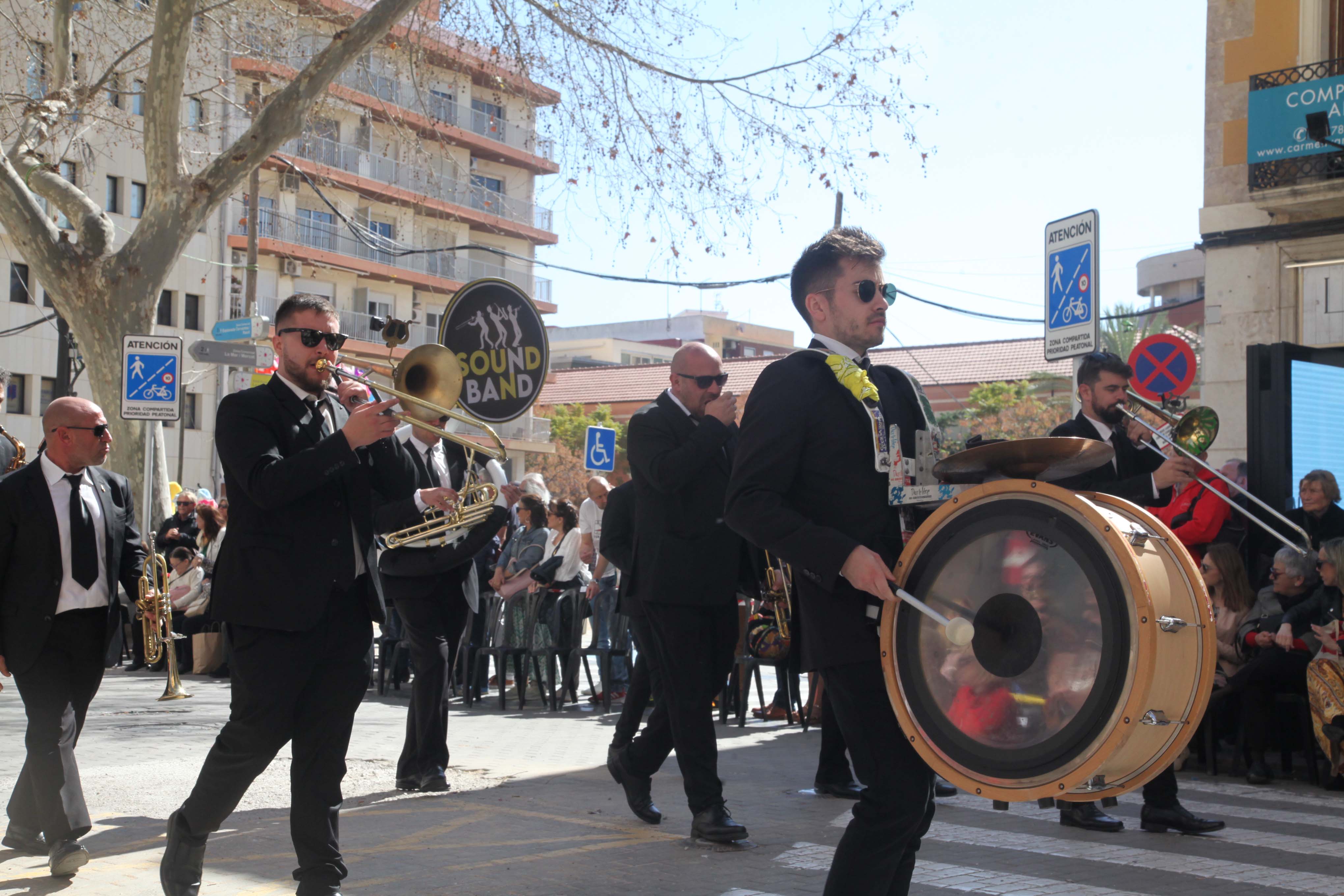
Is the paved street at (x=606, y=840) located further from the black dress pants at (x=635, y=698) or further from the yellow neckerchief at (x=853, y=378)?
the yellow neckerchief at (x=853, y=378)

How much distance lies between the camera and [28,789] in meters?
5.54

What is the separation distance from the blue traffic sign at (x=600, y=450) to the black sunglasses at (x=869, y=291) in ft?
52.7

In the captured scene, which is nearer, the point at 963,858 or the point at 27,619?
the point at 27,619

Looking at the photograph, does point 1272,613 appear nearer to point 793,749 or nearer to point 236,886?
point 793,749

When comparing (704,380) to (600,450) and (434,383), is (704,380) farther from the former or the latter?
(600,450)

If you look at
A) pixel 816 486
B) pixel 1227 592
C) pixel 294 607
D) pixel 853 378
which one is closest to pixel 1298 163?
pixel 1227 592

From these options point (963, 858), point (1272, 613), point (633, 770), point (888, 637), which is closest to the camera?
point (888, 637)

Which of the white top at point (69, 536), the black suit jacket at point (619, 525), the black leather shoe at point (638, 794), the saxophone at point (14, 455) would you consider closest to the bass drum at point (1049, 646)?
the black leather shoe at point (638, 794)

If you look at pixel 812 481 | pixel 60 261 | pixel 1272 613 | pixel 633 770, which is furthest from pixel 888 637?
pixel 60 261

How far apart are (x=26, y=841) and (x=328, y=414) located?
87.6 inches

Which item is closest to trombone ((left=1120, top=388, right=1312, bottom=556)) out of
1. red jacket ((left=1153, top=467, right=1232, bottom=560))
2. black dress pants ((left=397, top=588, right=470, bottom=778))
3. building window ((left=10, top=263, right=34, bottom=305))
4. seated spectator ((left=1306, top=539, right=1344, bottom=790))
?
seated spectator ((left=1306, top=539, right=1344, bottom=790))

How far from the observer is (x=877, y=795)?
3684 mm

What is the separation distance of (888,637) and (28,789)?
147 inches

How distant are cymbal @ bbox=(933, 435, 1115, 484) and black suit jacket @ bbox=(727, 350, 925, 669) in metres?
0.23
